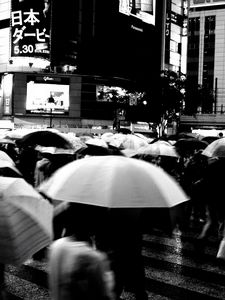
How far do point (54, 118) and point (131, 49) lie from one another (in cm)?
1424

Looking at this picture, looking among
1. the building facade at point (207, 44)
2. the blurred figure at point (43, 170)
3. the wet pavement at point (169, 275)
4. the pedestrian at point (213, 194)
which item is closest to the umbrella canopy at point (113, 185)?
the wet pavement at point (169, 275)

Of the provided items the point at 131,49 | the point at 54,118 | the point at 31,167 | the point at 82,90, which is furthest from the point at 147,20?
the point at 31,167

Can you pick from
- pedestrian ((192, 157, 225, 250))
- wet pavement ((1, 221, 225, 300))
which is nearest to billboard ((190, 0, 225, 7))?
pedestrian ((192, 157, 225, 250))

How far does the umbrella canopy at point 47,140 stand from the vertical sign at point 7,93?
116 feet

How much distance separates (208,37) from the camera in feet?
343

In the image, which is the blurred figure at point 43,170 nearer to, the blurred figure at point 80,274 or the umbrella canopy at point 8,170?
the umbrella canopy at point 8,170

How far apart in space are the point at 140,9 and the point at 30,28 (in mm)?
17764

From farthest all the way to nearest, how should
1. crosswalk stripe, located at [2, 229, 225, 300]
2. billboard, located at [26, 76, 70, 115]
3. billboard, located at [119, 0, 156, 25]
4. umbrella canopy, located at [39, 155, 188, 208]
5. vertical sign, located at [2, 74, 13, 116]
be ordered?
1. billboard, located at [119, 0, 156, 25]
2. vertical sign, located at [2, 74, 13, 116]
3. billboard, located at [26, 76, 70, 115]
4. crosswalk stripe, located at [2, 229, 225, 300]
5. umbrella canopy, located at [39, 155, 188, 208]

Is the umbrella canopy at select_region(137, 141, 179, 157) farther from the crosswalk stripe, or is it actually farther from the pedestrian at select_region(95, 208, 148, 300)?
the pedestrian at select_region(95, 208, 148, 300)

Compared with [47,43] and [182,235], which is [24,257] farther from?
[47,43]

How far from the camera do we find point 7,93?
44.5 m

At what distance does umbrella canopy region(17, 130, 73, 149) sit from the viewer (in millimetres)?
9047

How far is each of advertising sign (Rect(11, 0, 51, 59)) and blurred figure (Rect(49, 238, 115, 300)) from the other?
40050mm

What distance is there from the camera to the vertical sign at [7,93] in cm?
4394
